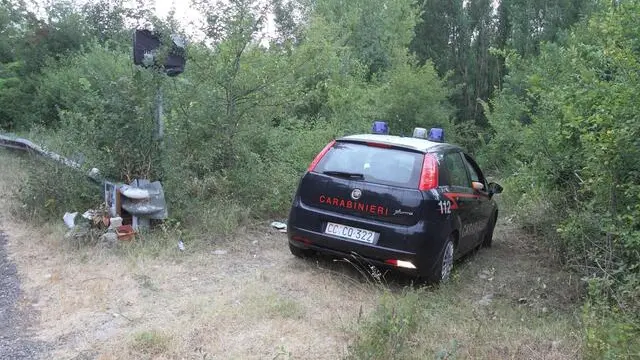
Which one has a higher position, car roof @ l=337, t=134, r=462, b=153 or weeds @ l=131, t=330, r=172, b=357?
car roof @ l=337, t=134, r=462, b=153

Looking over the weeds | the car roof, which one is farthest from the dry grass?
the car roof

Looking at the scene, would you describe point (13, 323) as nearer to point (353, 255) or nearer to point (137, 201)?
point (137, 201)

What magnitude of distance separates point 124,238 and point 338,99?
28.5 ft

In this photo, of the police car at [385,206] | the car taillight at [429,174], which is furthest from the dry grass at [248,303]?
the car taillight at [429,174]

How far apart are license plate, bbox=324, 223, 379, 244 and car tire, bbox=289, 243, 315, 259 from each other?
77 cm

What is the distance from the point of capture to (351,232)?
5633mm

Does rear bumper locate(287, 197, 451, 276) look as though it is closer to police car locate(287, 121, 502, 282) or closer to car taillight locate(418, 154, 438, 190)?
police car locate(287, 121, 502, 282)

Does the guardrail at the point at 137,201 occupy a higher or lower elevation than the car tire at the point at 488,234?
higher

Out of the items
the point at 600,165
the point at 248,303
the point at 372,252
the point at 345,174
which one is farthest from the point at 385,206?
the point at 600,165

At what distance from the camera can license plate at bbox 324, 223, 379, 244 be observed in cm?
555

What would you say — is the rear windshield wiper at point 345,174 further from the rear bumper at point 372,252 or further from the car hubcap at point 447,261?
the car hubcap at point 447,261

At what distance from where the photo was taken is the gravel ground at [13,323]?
13.7ft

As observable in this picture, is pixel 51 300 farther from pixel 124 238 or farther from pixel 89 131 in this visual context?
pixel 89 131

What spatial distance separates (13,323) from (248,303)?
77.7 inches
